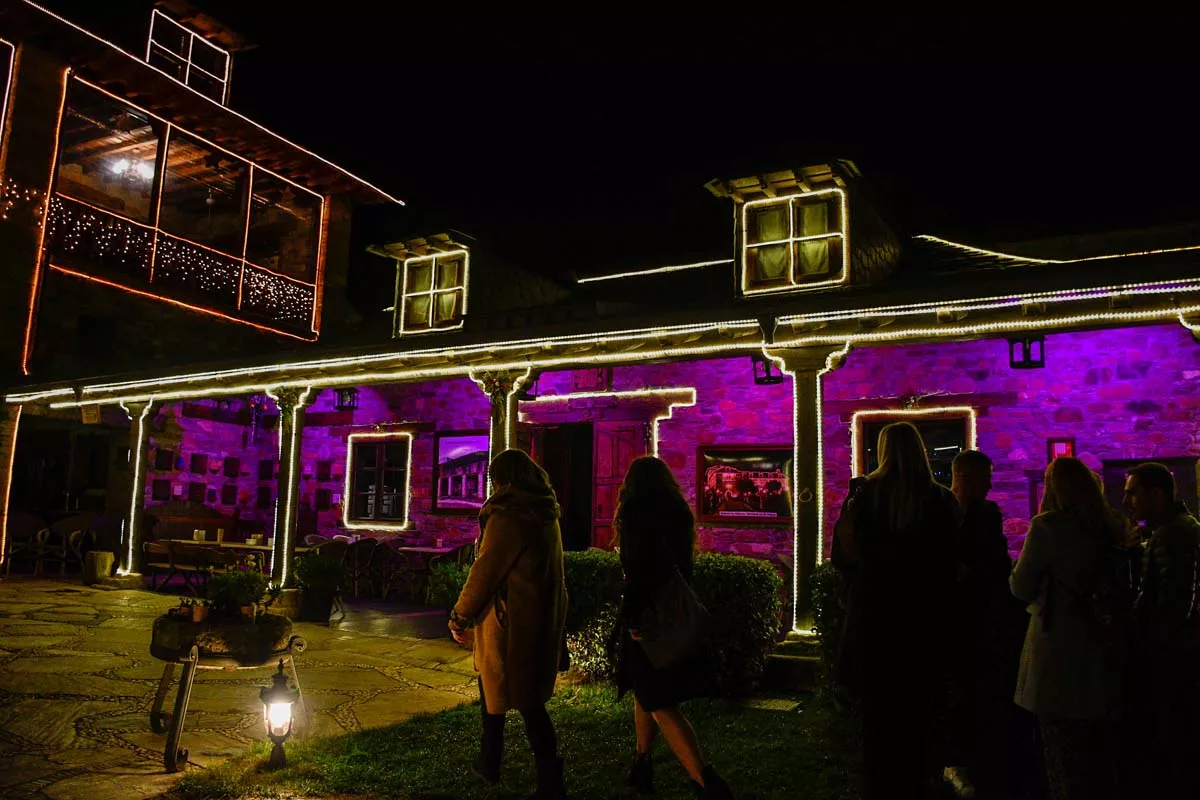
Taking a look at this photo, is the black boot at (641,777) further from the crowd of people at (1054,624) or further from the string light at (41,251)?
the string light at (41,251)

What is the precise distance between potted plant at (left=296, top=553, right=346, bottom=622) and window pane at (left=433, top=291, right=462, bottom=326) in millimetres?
4106

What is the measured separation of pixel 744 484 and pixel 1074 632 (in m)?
7.87

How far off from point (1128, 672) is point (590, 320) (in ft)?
21.5

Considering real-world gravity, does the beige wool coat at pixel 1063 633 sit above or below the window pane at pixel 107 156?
below

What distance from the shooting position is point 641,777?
450 centimetres

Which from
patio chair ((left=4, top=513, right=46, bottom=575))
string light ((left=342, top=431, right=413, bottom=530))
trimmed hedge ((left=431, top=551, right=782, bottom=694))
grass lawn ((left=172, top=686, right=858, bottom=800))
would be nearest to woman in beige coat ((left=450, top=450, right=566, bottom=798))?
grass lawn ((left=172, top=686, right=858, bottom=800))

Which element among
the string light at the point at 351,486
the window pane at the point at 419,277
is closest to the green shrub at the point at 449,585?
the string light at the point at 351,486

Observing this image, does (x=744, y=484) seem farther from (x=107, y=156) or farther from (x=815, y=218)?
(x=107, y=156)

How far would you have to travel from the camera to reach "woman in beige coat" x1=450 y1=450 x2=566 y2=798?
429cm

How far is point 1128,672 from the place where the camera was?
364 centimetres

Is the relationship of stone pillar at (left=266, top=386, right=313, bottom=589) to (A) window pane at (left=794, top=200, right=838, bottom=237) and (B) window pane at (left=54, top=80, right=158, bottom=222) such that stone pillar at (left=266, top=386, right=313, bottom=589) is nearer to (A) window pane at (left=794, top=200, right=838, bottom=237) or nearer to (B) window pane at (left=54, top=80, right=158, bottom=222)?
(A) window pane at (left=794, top=200, right=838, bottom=237)

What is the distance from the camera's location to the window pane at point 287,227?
18.9 metres

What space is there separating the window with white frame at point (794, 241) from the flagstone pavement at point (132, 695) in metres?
5.66

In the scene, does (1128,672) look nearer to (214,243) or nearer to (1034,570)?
(1034,570)
